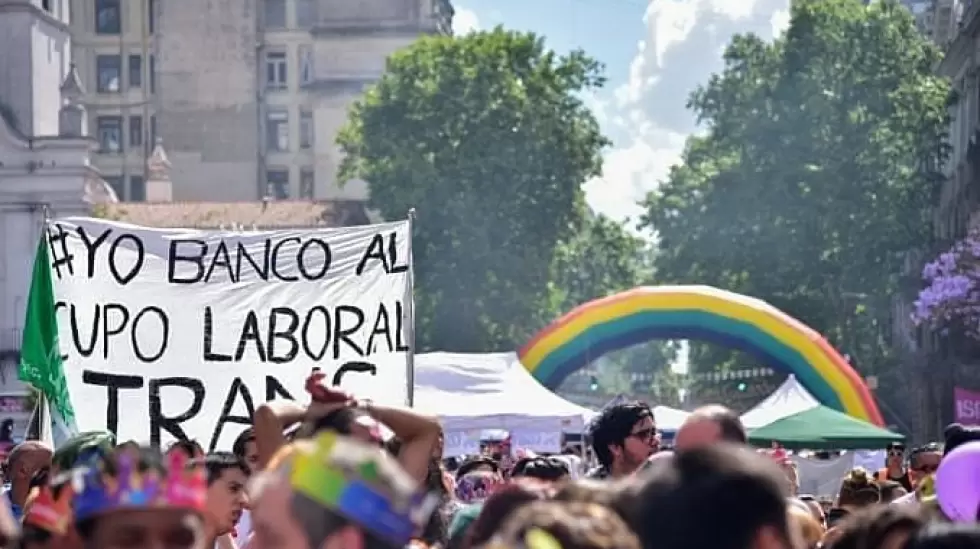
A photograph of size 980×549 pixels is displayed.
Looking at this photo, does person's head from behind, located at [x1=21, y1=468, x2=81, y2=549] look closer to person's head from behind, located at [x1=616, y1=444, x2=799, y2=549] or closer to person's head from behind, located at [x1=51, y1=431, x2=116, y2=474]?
person's head from behind, located at [x1=51, y1=431, x2=116, y2=474]

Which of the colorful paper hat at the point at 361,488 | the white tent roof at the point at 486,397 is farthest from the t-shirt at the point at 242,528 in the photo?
the white tent roof at the point at 486,397

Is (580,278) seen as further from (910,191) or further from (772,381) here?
(910,191)

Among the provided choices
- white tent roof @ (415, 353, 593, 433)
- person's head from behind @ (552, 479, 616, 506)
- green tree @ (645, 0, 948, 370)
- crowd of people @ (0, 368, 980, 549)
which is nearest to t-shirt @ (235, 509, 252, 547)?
crowd of people @ (0, 368, 980, 549)

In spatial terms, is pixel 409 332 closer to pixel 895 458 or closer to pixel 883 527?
pixel 895 458

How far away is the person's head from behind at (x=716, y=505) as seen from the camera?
406cm

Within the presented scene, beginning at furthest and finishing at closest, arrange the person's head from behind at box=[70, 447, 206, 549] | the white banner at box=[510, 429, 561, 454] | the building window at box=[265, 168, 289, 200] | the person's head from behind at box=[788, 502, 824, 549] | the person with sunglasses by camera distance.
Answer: the building window at box=[265, 168, 289, 200]
the white banner at box=[510, 429, 561, 454]
the person with sunglasses
the person's head from behind at box=[788, 502, 824, 549]
the person's head from behind at box=[70, 447, 206, 549]

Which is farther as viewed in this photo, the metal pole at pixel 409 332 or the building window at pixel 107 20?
the building window at pixel 107 20

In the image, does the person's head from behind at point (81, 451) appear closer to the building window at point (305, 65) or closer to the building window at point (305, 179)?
the building window at point (305, 65)

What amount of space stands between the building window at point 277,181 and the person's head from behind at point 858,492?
8214 cm

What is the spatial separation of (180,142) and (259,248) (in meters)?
78.7

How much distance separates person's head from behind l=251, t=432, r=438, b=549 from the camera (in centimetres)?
406

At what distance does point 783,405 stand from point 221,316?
16.6 m

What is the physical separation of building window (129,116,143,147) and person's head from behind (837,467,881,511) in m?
84.5

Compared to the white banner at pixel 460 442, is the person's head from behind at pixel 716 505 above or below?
above
